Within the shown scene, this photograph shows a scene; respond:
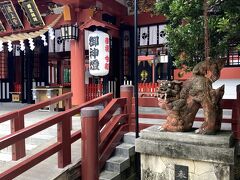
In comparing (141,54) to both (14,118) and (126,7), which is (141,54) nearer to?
(126,7)

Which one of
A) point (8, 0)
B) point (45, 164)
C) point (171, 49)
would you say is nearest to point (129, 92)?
point (171, 49)

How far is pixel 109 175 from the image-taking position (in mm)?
4734

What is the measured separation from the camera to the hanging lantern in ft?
29.8

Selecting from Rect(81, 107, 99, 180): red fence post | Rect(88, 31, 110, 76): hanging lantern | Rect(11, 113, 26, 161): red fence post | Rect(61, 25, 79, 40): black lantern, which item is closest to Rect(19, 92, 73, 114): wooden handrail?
Rect(11, 113, 26, 161): red fence post

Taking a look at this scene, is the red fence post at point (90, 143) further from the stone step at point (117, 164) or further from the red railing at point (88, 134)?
the stone step at point (117, 164)

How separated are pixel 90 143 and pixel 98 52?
5.21 metres

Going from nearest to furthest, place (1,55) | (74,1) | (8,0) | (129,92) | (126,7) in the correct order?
(129,92)
(74,1)
(8,0)
(126,7)
(1,55)

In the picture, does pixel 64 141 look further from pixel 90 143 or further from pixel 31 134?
pixel 31 134

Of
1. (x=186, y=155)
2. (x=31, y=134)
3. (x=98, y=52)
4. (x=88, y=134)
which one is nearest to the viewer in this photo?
(x=31, y=134)

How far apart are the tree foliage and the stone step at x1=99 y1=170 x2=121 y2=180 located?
87.3 inches

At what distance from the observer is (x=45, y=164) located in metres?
4.50

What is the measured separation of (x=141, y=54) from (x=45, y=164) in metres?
9.30

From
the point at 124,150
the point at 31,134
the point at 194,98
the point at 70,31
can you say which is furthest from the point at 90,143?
the point at 70,31

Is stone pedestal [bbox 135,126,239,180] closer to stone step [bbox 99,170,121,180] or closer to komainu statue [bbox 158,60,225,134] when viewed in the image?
komainu statue [bbox 158,60,225,134]
